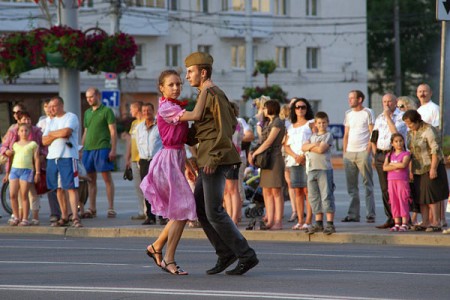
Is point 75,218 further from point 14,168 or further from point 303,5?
point 303,5

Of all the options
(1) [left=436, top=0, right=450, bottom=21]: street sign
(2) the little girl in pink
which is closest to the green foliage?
(1) [left=436, top=0, right=450, bottom=21]: street sign

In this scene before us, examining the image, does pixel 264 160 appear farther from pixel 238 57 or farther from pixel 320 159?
pixel 238 57

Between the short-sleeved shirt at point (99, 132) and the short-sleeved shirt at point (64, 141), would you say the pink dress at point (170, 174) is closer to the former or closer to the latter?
the short-sleeved shirt at point (64, 141)

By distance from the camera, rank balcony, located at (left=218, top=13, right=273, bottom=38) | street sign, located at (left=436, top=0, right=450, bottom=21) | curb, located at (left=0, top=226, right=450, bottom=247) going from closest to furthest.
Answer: curb, located at (left=0, top=226, right=450, bottom=247) → street sign, located at (left=436, top=0, right=450, bottom=21) → balcony, located at (left=218, top=13, right=273, bottom=38)

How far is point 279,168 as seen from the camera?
61.3 ft

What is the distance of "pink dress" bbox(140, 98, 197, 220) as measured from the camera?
1256 cm

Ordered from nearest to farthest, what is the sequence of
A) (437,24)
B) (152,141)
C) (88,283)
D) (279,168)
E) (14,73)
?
(88,283) → (279,168) → (152,141) → (14,73) → (437,24)

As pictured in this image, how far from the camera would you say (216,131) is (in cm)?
1249

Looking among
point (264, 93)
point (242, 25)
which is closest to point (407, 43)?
point (242, 25)

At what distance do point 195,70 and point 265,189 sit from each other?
6.45 metres

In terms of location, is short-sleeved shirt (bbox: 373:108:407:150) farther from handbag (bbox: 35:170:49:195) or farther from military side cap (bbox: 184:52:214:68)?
military side cap (bbox: 184:52:214:68)

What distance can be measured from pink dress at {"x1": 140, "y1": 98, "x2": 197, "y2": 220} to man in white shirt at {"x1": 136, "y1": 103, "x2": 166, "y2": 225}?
7266 millimetres

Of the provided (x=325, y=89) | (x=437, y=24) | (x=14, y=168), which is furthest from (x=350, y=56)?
(x=14, y=168)

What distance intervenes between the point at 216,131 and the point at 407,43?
267 feet
